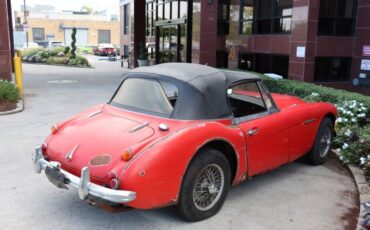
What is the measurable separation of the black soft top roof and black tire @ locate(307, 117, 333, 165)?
183 centimetres

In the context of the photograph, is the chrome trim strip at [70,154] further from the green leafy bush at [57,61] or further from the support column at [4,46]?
the green leafy bush at [57,61]

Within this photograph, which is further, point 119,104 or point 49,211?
point 119,104

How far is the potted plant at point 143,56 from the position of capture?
77.9ft

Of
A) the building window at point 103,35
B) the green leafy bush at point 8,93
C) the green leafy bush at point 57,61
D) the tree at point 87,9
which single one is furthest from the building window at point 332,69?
the tree at point 87,9

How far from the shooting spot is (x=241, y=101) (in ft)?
16.8

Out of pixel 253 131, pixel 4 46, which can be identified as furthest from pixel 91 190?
pixel 4 46

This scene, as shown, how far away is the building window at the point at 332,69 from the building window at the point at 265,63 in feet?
3.60

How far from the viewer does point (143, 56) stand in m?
24.5

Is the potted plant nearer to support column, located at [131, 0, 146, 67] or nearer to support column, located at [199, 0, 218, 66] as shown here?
support column, located at [131, 0, 146, 67]

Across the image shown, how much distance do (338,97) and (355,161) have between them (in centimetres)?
251

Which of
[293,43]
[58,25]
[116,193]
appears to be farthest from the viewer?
[58,25]

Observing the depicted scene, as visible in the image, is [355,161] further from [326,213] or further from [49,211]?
[49,211]

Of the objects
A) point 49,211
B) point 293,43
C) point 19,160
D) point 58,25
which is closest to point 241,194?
point 49,211

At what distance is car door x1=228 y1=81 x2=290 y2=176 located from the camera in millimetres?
4445
